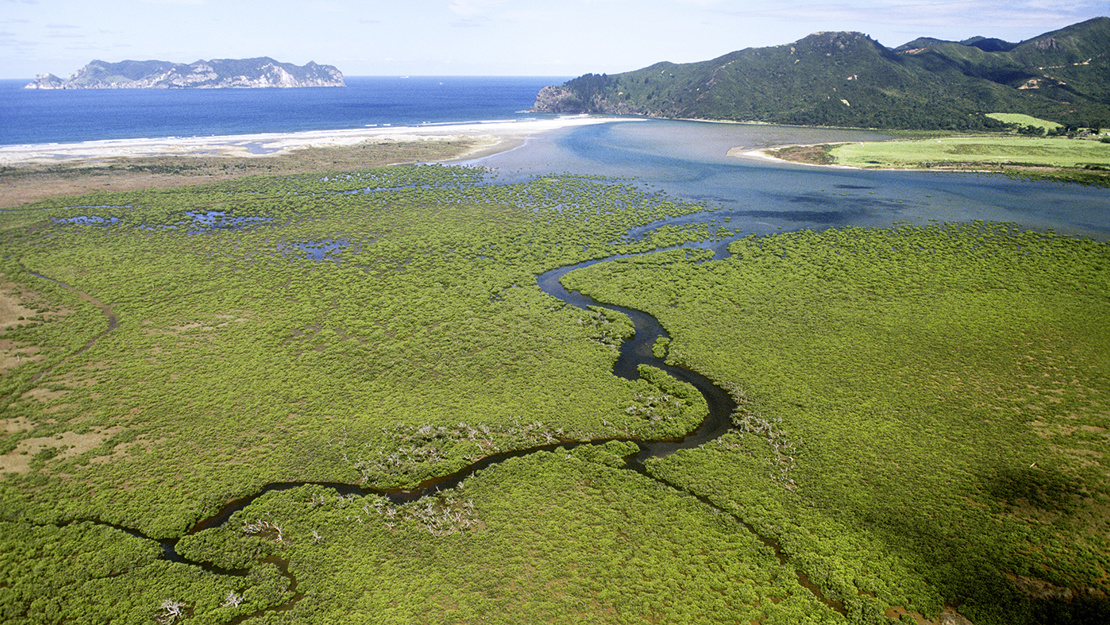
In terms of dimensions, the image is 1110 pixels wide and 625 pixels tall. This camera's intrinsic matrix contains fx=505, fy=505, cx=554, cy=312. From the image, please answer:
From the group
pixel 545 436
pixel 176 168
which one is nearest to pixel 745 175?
pixel 545 436

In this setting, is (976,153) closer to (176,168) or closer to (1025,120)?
(1025,120)

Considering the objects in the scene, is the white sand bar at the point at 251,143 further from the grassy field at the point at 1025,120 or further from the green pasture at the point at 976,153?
the grassy field at the point at 1025,120

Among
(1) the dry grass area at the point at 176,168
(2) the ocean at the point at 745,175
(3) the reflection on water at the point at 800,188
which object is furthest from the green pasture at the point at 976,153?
(1) the dry grass area at the point at 176,168

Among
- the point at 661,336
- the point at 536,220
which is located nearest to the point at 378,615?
the point at 661,336

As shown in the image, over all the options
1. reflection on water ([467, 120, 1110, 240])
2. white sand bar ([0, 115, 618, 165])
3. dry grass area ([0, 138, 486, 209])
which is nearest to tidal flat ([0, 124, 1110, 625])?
reflection on water ([467, 120, 1110, 240])

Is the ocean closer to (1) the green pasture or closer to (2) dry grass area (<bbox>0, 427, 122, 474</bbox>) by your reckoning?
(1) the green pasture

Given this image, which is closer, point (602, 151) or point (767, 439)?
point (767, 439)

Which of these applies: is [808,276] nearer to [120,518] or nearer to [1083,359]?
[1083,359]
